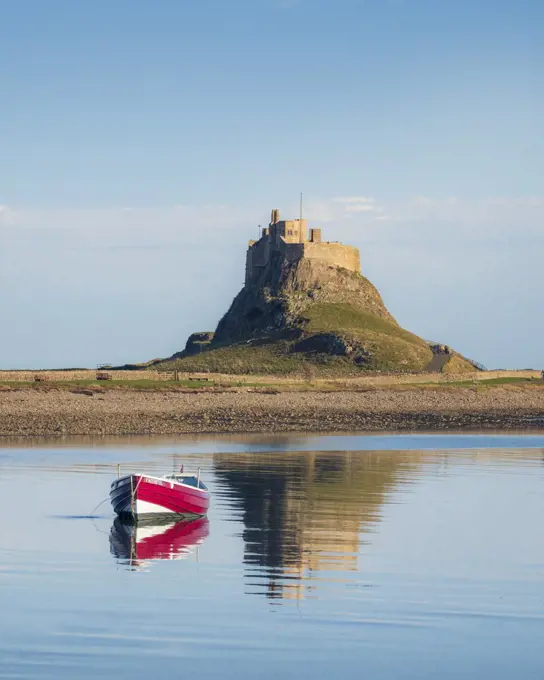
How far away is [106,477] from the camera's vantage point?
32.3 metres

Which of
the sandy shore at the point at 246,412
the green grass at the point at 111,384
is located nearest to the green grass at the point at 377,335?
the sandy shore at the point at 246,412

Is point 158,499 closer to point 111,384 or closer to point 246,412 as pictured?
point 246,412

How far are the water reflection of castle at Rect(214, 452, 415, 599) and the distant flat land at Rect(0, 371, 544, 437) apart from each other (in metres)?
13.3

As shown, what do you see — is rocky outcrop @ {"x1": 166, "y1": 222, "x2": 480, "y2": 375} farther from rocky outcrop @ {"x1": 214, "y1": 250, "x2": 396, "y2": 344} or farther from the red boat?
the red boat

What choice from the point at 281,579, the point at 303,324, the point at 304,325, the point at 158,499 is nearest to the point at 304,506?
the point at 158,499

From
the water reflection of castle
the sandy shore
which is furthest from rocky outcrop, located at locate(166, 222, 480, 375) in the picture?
the water reflection of castle

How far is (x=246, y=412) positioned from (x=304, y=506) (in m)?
35.3

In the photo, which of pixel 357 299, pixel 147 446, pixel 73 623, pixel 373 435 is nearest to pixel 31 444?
pixel 147 446

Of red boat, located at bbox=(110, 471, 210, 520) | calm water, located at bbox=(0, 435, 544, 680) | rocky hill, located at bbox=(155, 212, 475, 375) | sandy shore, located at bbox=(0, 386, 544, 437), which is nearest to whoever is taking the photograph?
calm water, located at bbox=(0, 435, 544, 680)

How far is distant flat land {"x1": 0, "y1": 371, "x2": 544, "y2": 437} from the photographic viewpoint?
5309 centimetres

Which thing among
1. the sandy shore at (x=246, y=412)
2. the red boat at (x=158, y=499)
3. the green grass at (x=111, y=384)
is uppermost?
the green grass at (x=111, y=384)

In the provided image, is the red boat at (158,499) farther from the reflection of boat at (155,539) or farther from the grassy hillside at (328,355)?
the grassy hillside at (328,355)

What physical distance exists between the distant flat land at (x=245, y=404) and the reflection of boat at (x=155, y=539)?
23040 mm

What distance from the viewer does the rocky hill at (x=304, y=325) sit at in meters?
112
